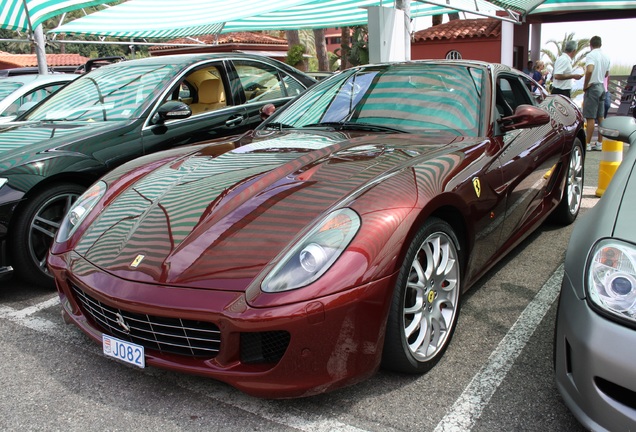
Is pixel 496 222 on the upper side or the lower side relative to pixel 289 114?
lower

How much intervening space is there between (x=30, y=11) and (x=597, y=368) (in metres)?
10.7

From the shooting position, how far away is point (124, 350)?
7.43ft

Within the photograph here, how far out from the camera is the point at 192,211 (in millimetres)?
2518

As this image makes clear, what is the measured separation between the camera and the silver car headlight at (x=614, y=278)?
1.74m

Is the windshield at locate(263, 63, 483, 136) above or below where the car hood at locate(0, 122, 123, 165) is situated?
above

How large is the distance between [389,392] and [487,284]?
54.4 inches

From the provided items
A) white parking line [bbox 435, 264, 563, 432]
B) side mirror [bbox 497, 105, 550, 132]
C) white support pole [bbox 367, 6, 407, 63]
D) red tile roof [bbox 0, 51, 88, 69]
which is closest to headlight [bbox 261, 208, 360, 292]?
white parking line [bbox 435, 264, 563, 432]

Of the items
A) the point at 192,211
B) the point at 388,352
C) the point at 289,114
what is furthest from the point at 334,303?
the point at 289,114

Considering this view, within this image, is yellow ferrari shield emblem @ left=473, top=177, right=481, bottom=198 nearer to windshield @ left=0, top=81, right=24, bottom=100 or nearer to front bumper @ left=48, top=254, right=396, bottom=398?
front bumper @ left=48, top=254, right=396, bottom=398

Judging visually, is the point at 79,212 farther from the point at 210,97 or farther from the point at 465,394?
the point at 210,97

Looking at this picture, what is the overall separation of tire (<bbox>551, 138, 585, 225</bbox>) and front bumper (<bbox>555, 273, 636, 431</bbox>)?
9.01ft

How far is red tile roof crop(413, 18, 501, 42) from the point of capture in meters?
18.5

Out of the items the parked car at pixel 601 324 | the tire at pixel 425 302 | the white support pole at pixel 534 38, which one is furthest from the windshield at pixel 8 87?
the white support pole at pixel 534 38

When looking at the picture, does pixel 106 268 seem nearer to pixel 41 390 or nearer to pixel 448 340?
pixel 41 390
